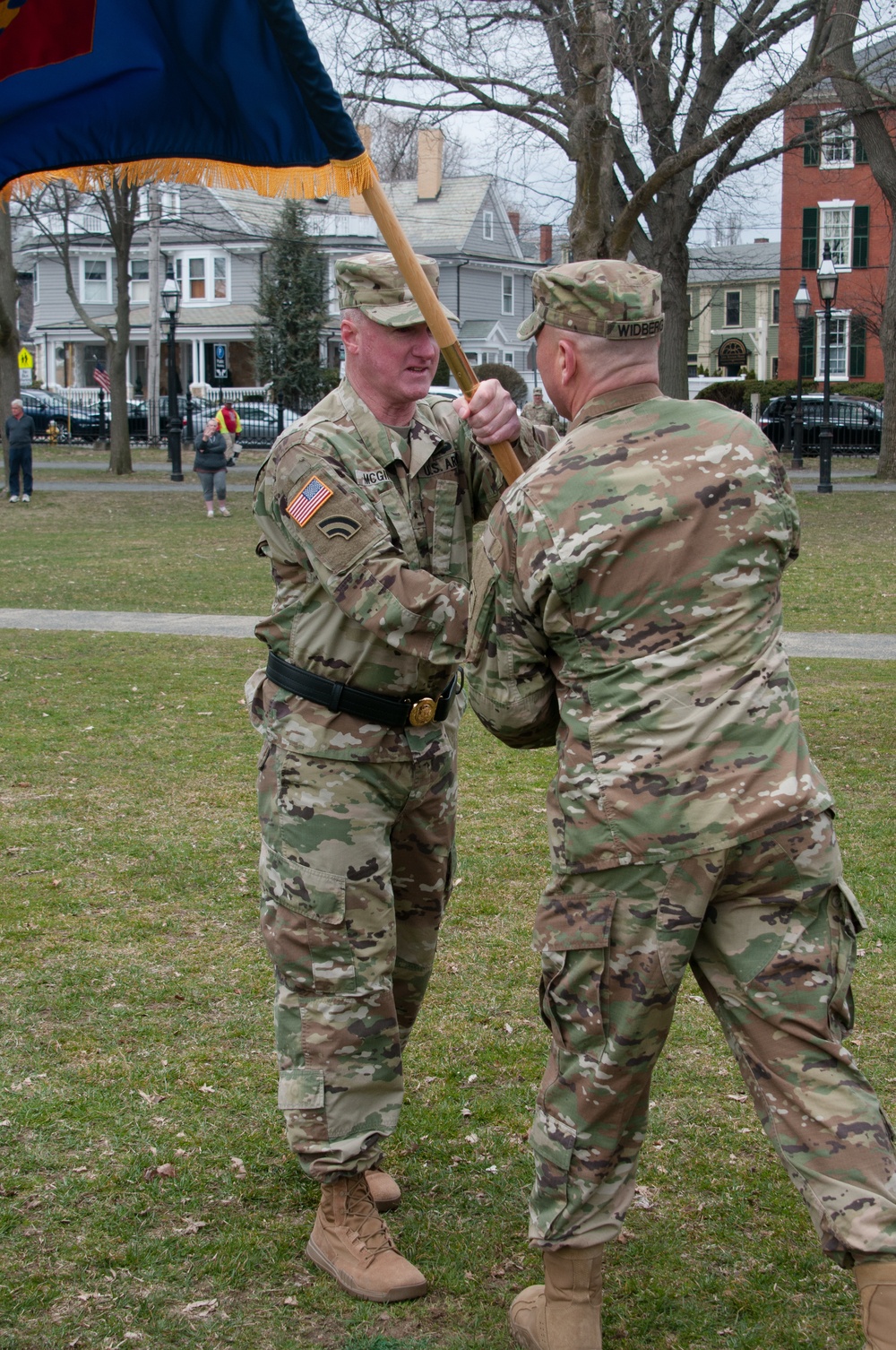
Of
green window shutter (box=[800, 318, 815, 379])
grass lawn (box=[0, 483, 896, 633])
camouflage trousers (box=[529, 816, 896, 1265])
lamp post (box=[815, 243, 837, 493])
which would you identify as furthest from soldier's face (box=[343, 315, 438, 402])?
green window shutter (box=[800, 318, 815, 379])

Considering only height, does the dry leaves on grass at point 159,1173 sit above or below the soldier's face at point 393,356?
below

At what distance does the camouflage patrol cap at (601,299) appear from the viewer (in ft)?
9.16

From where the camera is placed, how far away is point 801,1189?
2.74 m

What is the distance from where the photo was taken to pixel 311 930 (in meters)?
3.45

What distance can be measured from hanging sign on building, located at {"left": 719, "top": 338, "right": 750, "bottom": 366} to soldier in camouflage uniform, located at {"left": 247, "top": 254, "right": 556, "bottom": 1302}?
67429mm

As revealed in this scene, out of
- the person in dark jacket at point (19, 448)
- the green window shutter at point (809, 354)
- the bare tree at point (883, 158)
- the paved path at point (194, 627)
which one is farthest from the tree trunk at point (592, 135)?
the green window shutter at point (809, 354)

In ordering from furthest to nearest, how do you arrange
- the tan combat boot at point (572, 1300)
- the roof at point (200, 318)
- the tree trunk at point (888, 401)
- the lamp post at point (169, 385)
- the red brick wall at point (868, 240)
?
the roof at point (200, 318) < the red brick wall at point (868, 240) < the lamp post at point (169, 385) < the tree trunk at point (888, 401) < the tan combat boot at point (572, 1300)

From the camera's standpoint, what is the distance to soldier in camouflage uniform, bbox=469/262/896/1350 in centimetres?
270

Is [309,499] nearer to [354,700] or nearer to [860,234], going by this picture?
[354,700]

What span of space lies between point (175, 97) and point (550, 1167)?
9.78 feet

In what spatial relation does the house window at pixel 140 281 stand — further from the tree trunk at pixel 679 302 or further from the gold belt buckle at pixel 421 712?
the gold belt buckle at pixel 421 712

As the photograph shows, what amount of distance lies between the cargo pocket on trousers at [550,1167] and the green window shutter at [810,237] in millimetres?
55015

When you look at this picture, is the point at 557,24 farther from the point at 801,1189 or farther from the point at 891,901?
the point at 801,1189

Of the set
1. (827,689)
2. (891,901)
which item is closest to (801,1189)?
(891,901)
